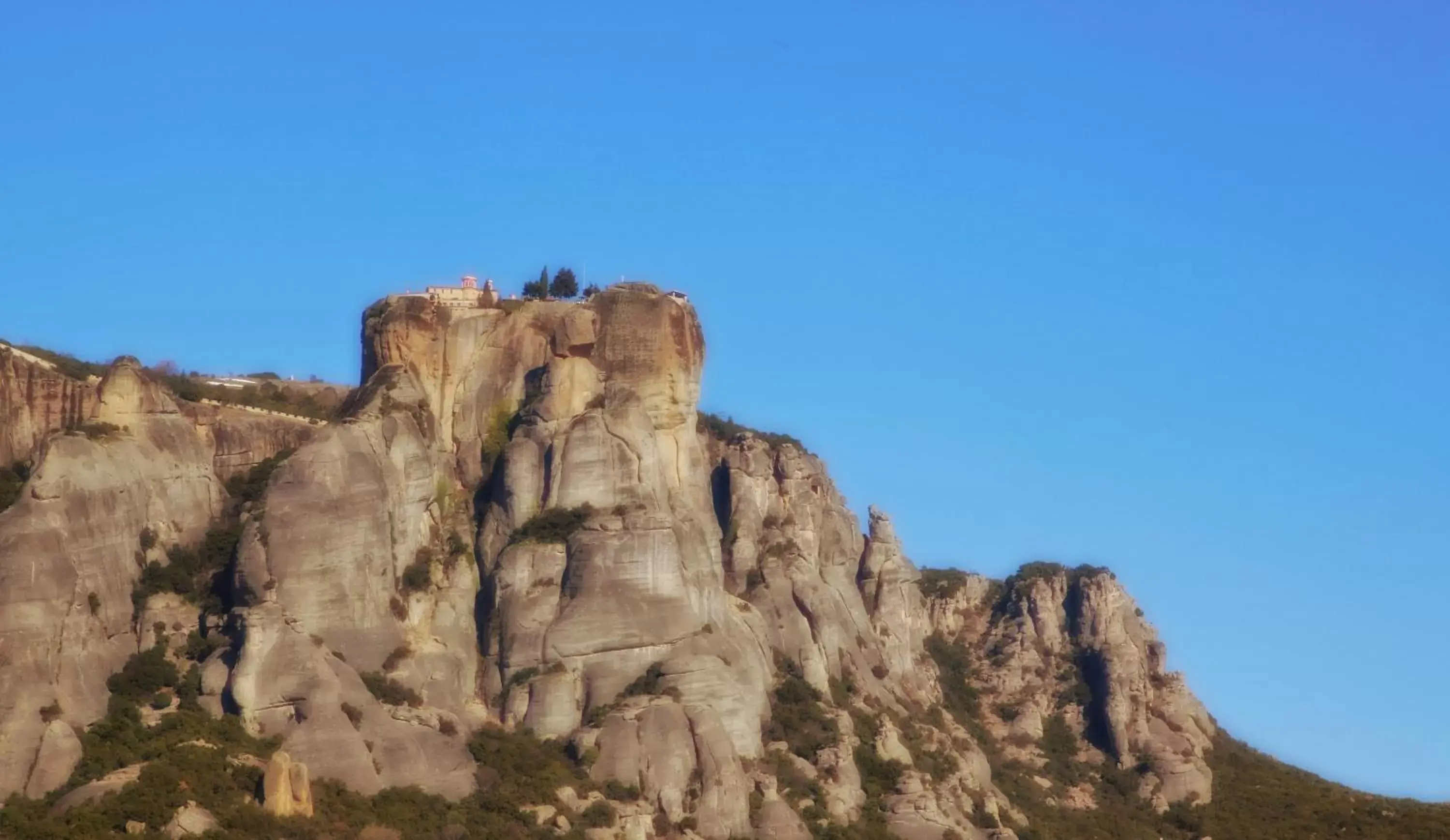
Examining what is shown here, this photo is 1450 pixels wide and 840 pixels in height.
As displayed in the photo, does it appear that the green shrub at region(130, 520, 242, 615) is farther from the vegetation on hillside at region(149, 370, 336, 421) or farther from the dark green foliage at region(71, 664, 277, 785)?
Result: the vegetation on hillside at region(149, 370, 336, 421)

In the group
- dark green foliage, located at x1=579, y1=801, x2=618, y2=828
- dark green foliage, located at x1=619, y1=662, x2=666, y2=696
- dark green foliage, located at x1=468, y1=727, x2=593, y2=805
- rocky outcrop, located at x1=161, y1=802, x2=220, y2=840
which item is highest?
dark green foliage, located at x1=619, y1=662, x2=666, y2=696

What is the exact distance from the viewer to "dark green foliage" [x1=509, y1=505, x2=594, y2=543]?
12150cm

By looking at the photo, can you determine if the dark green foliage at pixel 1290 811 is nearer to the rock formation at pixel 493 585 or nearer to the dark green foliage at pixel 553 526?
the rock formation at pixel 493 585

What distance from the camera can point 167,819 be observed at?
100125mm

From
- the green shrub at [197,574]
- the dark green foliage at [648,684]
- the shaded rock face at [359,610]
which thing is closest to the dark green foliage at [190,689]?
Result: the shaded rock face at [359,610]

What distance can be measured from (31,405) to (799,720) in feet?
118

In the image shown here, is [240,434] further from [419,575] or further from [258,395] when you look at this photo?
[419,575]

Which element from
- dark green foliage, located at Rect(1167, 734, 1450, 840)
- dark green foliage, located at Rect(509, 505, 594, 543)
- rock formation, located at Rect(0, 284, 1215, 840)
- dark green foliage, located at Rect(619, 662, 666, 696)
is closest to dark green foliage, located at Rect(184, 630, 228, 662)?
rock formation, located at Rect(0, 284, 1215, 840)

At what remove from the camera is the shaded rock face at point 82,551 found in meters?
105

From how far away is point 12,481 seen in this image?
116 metres

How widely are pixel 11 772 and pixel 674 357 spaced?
38759 mm

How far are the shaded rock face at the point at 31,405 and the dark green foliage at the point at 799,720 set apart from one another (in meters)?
32.1

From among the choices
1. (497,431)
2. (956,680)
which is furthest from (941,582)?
(497,431)

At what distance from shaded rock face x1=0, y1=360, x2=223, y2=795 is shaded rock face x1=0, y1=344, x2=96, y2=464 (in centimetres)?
111
